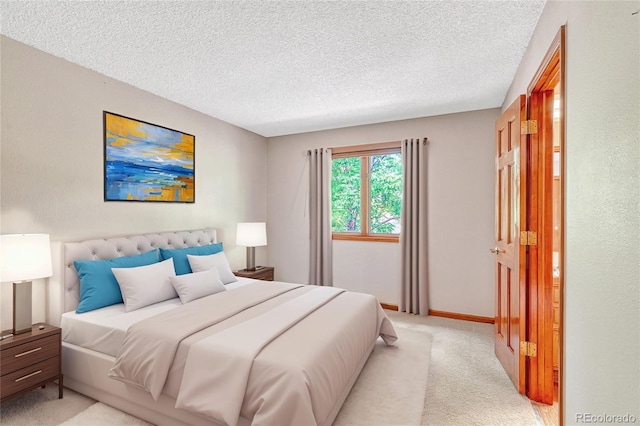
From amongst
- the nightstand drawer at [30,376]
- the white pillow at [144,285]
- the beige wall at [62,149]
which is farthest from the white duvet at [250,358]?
the beige wall at [62,149]

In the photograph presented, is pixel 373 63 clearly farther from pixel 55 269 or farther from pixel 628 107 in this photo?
pixel 55 269

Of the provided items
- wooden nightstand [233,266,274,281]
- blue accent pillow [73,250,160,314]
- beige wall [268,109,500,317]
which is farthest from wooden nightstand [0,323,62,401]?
beige wall [268,109,500,317]

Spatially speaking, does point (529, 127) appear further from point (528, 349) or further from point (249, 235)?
point (249, 235)

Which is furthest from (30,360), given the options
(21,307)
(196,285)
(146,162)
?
(146,162)

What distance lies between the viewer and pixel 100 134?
2938 millimetres

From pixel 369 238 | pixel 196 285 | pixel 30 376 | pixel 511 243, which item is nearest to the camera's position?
pixel 30 376

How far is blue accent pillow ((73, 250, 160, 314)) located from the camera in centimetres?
254

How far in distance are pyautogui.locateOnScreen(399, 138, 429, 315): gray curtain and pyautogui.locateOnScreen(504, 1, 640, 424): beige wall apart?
2.71 m

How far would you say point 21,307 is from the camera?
7.23 ft

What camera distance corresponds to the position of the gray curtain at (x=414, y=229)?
165 inches

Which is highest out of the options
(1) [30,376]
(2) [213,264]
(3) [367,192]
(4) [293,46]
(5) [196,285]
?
(4) [293,46]

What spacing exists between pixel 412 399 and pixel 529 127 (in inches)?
84.2

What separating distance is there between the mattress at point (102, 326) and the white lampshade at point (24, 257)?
0.44 meters

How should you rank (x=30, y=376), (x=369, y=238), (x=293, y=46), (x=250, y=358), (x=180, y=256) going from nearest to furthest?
(x=250, y=358) → (x=30, y=376) → (x=293, y=46) → (x=180, y=256) → (x=369, y=238)
